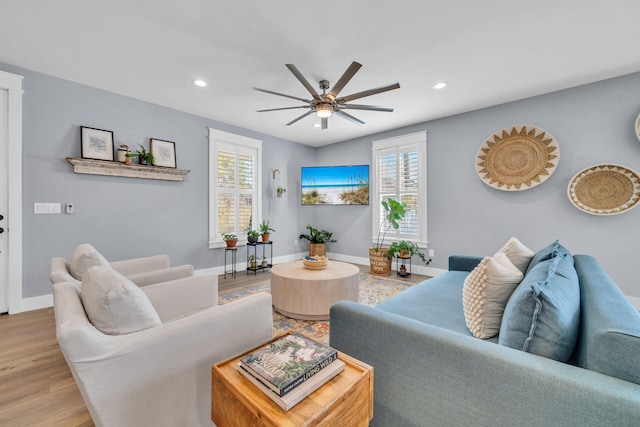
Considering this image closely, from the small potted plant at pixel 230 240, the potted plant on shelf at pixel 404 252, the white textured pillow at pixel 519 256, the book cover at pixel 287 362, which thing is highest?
the white textured pillow at pixel 519 256

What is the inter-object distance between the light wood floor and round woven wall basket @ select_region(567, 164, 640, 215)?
4.86 meters

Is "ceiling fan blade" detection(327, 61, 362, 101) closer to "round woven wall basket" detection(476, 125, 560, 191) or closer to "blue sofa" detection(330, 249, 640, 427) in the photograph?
"blue sofa" detection(330, 249, 640, 427)

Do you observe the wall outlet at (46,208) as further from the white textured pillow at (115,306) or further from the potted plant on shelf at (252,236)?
the white textured pillow at (115,306)

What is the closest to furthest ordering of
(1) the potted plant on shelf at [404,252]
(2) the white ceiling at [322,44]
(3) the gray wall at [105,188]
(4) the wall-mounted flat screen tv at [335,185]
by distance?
(2) the white ceiling at [322,44] → (3) the gray wall at [105,188] → (1) the potted plant on shelf at [404,252] → (4) the wall-mounted flat screen tv at [335,185]

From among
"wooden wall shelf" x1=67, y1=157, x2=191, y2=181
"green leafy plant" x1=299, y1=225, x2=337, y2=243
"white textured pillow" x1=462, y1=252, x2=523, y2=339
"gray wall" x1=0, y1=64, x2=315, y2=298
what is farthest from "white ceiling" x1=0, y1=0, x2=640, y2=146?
"green leafy plant" x1=299, y1=225, x2=337, y2=243

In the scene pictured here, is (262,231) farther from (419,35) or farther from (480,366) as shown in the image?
(480,366)

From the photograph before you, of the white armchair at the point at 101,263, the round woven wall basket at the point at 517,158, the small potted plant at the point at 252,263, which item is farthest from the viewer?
the small potted plant at the point at 252,263

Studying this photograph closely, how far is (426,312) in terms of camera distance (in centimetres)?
171

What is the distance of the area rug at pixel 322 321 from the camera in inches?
94.0

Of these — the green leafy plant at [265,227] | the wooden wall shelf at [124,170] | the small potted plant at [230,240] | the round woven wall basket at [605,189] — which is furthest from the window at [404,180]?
the wooden wall shelf at [124,170]

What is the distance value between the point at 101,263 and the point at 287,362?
173cm

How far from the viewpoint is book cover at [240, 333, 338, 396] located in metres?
0.83

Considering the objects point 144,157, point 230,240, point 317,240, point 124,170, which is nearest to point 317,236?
point 317,240

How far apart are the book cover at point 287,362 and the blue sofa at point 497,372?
332 millimetres
